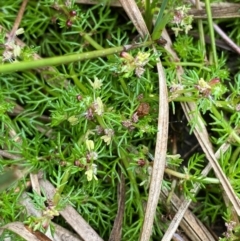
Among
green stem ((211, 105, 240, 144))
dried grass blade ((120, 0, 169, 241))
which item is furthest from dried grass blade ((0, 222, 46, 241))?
green stem ((211, 105, 240, 144))

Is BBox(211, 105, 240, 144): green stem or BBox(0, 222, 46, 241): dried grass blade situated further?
BBox(211, 105, 240, 144): green stem

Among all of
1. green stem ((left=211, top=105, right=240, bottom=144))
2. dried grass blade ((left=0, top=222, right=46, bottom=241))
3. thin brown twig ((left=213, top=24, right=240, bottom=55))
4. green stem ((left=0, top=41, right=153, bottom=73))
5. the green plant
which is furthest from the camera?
thin brown twig ((left=213, top=24, right=240, bottom=55))

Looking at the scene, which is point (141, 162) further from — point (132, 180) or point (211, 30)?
point (211, 30)

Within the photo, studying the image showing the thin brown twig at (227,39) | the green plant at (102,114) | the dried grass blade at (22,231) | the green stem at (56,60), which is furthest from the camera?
the thin brown twig at (227,39)

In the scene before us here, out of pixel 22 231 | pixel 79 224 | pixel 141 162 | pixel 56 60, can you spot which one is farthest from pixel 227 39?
pixel 22 231

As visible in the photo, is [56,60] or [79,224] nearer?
[56,60]

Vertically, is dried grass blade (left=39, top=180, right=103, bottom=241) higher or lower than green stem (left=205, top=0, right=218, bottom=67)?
lower

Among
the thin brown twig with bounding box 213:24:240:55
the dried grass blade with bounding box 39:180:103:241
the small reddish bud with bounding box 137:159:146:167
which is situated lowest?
the dried grass blade with bounding box 39:180:103:241

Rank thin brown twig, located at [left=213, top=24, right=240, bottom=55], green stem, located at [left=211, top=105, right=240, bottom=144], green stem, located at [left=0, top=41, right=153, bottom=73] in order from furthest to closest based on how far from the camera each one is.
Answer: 1. thin brown twig, located at [left=213, top=24, right=240, bottom=55]
2. green stem, located at [left=211, top=105, right=240, bottom=144]
3. green stem, located at [left=0, top=41, right=153, bottom=73]

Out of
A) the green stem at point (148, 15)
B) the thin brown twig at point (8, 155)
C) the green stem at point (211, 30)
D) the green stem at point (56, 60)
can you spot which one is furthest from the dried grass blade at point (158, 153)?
the thin brown twig at point (8, 155)

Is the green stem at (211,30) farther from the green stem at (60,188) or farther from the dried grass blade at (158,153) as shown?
the green stem at (60,188)

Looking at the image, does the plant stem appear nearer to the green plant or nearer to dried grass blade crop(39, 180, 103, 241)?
the green plant
